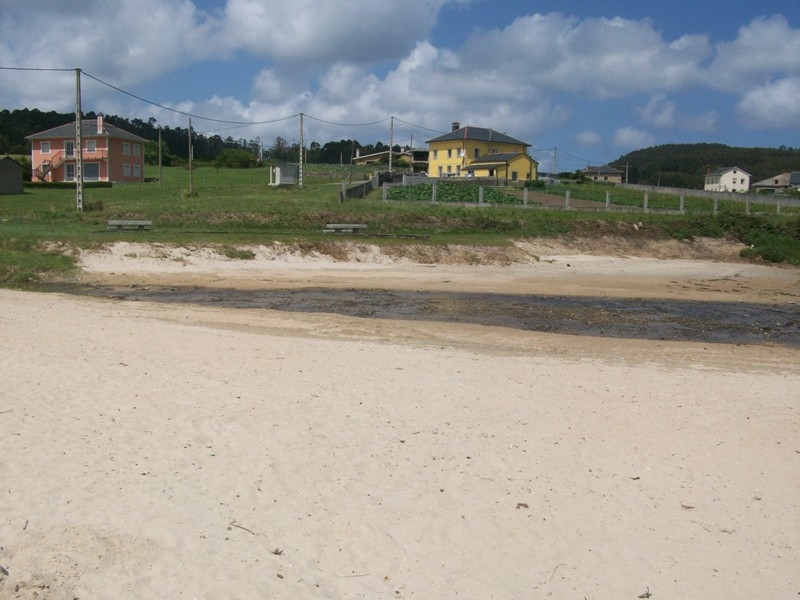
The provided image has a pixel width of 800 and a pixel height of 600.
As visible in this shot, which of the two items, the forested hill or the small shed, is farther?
the forested hill

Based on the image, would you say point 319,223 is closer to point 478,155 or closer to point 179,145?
point 478,155

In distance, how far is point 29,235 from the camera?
2269cm

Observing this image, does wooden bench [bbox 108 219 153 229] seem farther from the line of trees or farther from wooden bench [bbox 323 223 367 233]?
the line of trees

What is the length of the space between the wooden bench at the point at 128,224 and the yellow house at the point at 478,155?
159ft

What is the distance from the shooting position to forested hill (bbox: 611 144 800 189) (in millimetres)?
129038

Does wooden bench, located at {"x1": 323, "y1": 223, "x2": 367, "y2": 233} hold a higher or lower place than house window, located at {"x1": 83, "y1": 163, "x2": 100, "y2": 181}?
lower

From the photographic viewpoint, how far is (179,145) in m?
120

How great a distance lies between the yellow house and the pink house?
101ft

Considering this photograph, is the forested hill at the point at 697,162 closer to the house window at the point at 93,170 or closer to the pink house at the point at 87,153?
the pink house at the point at 87,153

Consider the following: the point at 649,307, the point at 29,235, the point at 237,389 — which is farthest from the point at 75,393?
the point at 29,235

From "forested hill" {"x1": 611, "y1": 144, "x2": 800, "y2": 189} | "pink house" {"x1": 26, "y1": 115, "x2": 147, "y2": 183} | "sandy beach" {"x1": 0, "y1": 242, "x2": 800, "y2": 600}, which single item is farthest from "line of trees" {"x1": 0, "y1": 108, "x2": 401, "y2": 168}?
"sandy beach" {"x1": 0, "y1": 242, "x2": 800, "y2": 600}

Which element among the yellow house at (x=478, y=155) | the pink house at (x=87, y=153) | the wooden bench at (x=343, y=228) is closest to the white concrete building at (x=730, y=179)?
the yellow house at (x=478, y=155)

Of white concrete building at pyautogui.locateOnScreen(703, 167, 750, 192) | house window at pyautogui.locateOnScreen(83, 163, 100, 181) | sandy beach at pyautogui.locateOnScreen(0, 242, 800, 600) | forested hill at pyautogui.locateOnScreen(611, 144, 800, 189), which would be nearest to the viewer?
sandy beach at pyautogui.locateOnScreen(0, 242, 800, 600)

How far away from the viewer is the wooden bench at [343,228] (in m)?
28.5
